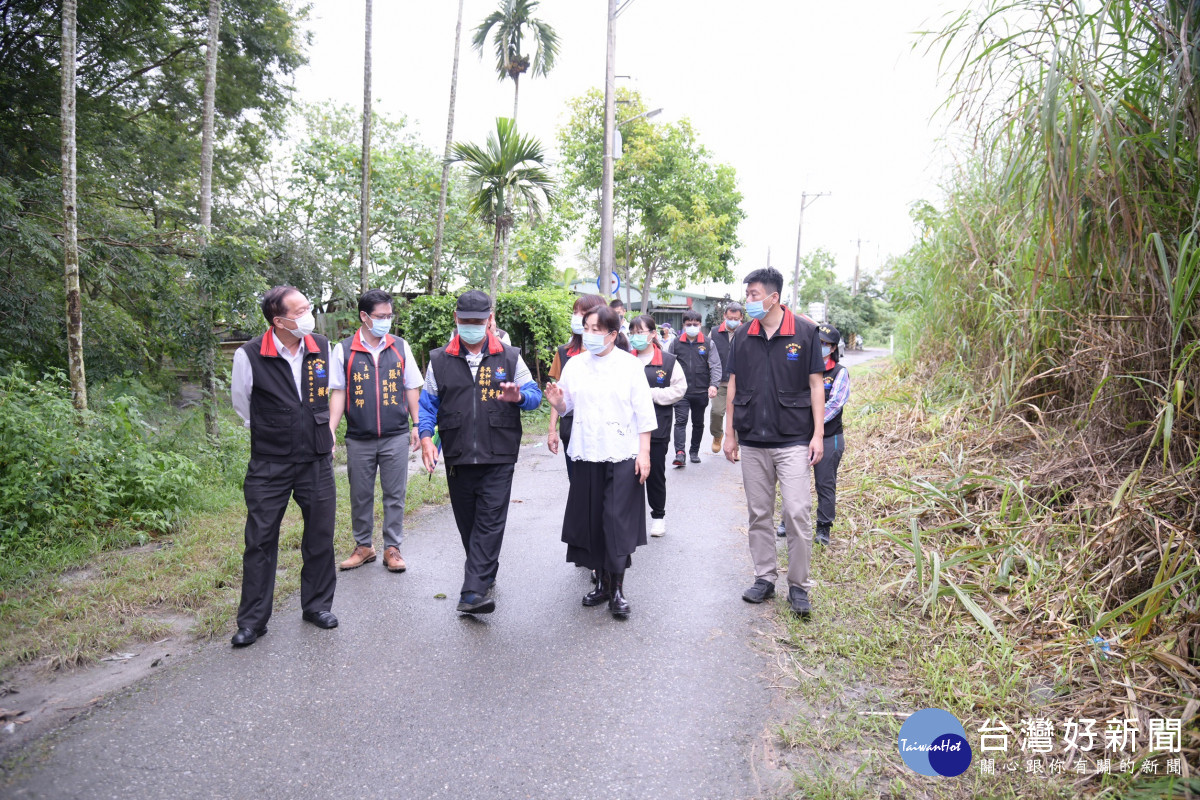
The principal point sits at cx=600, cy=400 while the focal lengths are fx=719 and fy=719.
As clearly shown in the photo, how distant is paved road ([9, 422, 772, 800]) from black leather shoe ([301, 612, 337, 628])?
6 cm

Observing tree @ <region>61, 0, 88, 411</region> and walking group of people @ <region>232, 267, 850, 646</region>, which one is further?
tree @ <region>61, 0, 88, 411</region>

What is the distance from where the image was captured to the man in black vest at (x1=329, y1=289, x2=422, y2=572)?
5.15 meters

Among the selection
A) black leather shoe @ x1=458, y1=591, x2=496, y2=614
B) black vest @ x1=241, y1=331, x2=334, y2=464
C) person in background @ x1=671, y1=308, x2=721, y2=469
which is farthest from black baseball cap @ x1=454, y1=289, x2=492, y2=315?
person in background @ x1=671, y1=308, x2=721, y2=469

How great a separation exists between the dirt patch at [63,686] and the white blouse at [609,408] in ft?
8.14

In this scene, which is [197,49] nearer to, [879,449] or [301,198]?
[301,198]

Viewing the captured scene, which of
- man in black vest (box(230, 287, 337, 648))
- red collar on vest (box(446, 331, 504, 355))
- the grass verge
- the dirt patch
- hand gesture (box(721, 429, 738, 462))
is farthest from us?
hand gesture (box(721, 429, 738, 462))

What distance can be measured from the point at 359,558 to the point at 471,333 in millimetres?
2033

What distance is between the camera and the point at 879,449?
730cm

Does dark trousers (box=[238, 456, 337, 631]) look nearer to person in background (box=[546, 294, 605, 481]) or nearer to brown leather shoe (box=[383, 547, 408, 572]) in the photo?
brown leather shoe (box=[383, 547, 408, 572])

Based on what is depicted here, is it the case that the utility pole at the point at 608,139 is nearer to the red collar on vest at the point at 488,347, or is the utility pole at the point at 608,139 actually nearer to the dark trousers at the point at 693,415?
the dark trousers at the point at 693,415

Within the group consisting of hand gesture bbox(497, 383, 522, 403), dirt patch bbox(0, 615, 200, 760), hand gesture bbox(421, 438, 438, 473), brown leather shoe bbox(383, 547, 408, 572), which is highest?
hand gesture bbox(497, 383, 522, 403)

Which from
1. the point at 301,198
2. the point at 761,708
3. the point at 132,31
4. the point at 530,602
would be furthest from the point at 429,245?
the point at 761,708

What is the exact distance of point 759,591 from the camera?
183 inches

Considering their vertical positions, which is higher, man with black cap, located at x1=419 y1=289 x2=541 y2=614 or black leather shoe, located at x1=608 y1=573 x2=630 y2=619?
man with black cap, located at x1=419 y1=289 x2=541 y2=614
